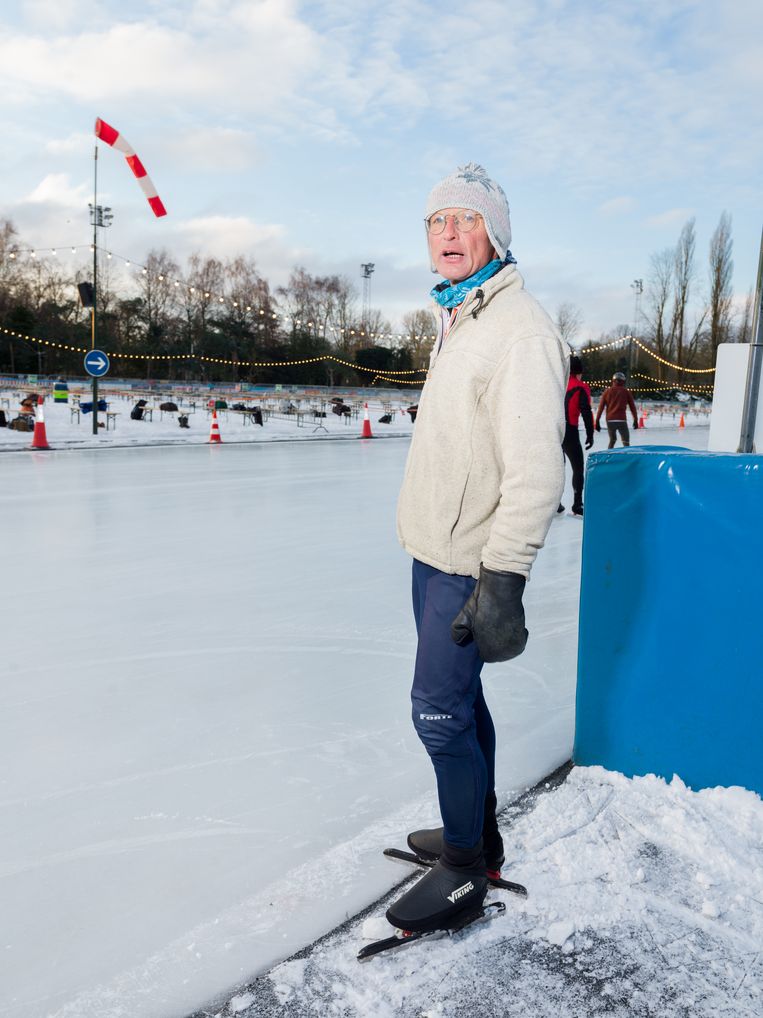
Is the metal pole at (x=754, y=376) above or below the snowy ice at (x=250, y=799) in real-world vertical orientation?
above

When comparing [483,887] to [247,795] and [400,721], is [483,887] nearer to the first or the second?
[247,795]

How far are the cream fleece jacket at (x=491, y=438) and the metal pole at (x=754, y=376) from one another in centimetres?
124

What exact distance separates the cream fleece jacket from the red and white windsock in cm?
1588

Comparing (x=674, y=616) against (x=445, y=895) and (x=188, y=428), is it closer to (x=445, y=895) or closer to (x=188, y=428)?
(x=445, y=895)

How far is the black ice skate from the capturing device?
1.71m

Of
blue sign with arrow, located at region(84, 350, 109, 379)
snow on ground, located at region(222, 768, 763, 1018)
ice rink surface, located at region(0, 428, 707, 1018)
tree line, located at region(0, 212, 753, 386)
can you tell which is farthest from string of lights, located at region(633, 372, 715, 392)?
snow on ground, located at region(222, 768, 763, 1018)

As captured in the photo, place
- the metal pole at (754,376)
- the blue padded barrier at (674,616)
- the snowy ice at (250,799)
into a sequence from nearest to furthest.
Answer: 1. the snowy ice at (250,799)
2. the blue padded barrier at (674,616)
3. the metal pole at (754,376)

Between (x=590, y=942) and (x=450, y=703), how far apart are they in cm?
57

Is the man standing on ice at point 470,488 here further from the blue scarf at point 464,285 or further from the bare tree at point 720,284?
the bare tree at point 720,284

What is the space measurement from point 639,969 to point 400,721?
53.0 inches

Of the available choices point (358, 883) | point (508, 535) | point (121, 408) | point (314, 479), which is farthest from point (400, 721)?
point (121, 408)

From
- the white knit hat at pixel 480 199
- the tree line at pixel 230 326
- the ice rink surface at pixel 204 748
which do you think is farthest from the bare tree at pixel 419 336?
the white knit hat at pixel 480 199

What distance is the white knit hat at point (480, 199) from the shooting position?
1695mm

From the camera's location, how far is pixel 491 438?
65.5 inches
